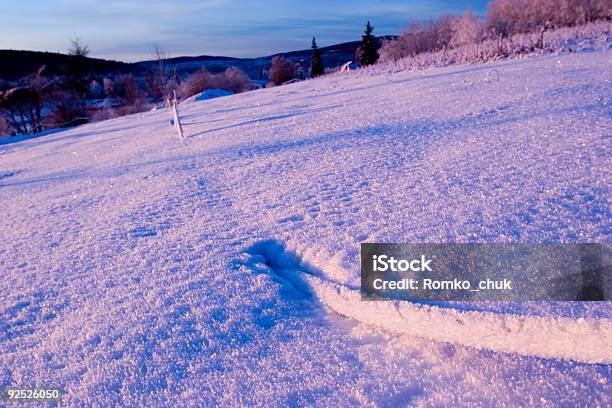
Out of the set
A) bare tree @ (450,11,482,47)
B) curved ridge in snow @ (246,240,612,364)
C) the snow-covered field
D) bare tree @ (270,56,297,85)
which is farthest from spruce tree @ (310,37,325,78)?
curved ridge in snow @ (246,240,612,364)

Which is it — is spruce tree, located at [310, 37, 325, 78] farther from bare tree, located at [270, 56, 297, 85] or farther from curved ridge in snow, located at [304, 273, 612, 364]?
curved ridge in snow, located at [304, 273, 612, 364]

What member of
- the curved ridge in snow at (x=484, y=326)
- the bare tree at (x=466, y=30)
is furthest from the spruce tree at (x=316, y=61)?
the curved ridge in snow at (x=484, y=326)

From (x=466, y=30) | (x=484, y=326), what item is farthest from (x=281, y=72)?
(x=484, y=326)

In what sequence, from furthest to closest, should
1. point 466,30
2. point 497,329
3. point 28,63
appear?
1. point 28,63
2. point 466,30
3. point 497,329

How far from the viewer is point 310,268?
289cm

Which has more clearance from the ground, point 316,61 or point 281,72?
point 316,61

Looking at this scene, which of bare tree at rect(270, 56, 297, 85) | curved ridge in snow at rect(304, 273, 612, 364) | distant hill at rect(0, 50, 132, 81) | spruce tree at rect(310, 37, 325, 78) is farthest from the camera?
distant hill at rect(0, 50, 132, 81)

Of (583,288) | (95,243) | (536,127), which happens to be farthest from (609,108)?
(95,243)

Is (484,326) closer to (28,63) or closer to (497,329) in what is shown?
(497,329)

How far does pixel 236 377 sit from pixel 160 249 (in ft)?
5.47

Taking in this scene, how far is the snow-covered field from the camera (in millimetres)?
1922

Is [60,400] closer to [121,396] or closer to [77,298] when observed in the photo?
[121,396]

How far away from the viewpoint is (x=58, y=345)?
2.37 metres

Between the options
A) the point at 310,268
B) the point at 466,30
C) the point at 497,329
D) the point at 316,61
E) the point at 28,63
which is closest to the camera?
the point at 497,329
